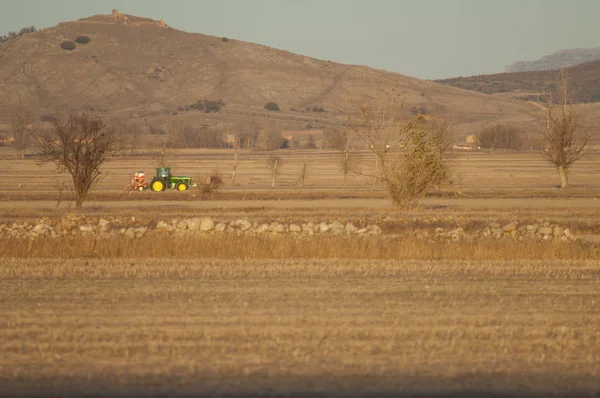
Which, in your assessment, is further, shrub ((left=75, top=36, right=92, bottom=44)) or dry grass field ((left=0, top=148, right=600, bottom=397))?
shrub ((left=75, top=36, right=92, bottom=44))

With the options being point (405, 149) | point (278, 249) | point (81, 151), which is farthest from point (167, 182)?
point (278, 249)

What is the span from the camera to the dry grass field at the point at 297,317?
866 cm

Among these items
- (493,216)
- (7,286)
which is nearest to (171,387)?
(7,286)

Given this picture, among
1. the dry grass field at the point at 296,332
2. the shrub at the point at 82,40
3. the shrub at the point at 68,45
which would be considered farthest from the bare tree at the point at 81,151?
the shrub at the point at 82,40

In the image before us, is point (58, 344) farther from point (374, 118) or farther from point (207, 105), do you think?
point (207, 105)

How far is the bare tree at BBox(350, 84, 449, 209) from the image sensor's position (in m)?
33.6

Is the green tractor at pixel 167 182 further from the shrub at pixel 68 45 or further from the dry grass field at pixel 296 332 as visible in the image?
the shrub at pixel 68 45

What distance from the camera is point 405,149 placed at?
1345 inches

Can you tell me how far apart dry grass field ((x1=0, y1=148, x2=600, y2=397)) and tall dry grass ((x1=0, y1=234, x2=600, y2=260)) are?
5cm

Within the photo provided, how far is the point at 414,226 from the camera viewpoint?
26266mm

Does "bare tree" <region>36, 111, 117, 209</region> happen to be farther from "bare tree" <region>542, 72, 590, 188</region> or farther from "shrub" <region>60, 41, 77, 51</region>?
"shrub" <region>60, 41, 77, 51</region>

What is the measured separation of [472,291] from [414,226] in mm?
12167

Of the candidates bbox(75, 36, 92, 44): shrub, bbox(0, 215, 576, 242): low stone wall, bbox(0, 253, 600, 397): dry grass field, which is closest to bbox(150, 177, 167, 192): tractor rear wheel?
bbox(0, 215, 576, 242): low stone wall

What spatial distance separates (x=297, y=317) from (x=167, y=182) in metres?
40.6
